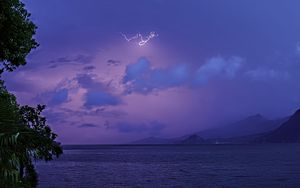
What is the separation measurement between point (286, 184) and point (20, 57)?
72.2m

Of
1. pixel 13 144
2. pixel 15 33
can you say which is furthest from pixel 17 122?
pixel 15 33

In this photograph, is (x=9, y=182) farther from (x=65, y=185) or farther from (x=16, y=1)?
(x=65, y=185)

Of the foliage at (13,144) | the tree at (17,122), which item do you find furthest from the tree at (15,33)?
the foliage at (13,144)

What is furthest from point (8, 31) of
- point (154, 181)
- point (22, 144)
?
point (154, 181)

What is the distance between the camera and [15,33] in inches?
907

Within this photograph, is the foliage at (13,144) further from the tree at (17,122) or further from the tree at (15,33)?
the tree at (15,33)

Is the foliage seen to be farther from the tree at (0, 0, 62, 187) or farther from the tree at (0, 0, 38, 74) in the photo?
the tree at (0, 0, 38, 74)

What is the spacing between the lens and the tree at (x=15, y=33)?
74.0 feet

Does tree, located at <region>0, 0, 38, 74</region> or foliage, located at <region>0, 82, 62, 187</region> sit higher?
tree, located at <region>0, 0, 38, 74</region>

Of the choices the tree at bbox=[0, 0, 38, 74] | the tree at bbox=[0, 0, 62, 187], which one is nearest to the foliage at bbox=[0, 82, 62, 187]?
the tree at bbox=[0, 0, 62, 187]

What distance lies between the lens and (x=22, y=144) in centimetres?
1104

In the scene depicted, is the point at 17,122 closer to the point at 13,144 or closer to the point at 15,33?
the point at 13,144

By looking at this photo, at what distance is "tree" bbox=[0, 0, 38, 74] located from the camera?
2256 centimetres

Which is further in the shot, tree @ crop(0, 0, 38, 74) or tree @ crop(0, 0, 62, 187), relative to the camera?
tree @ crop(0, 0, 38, 74)
